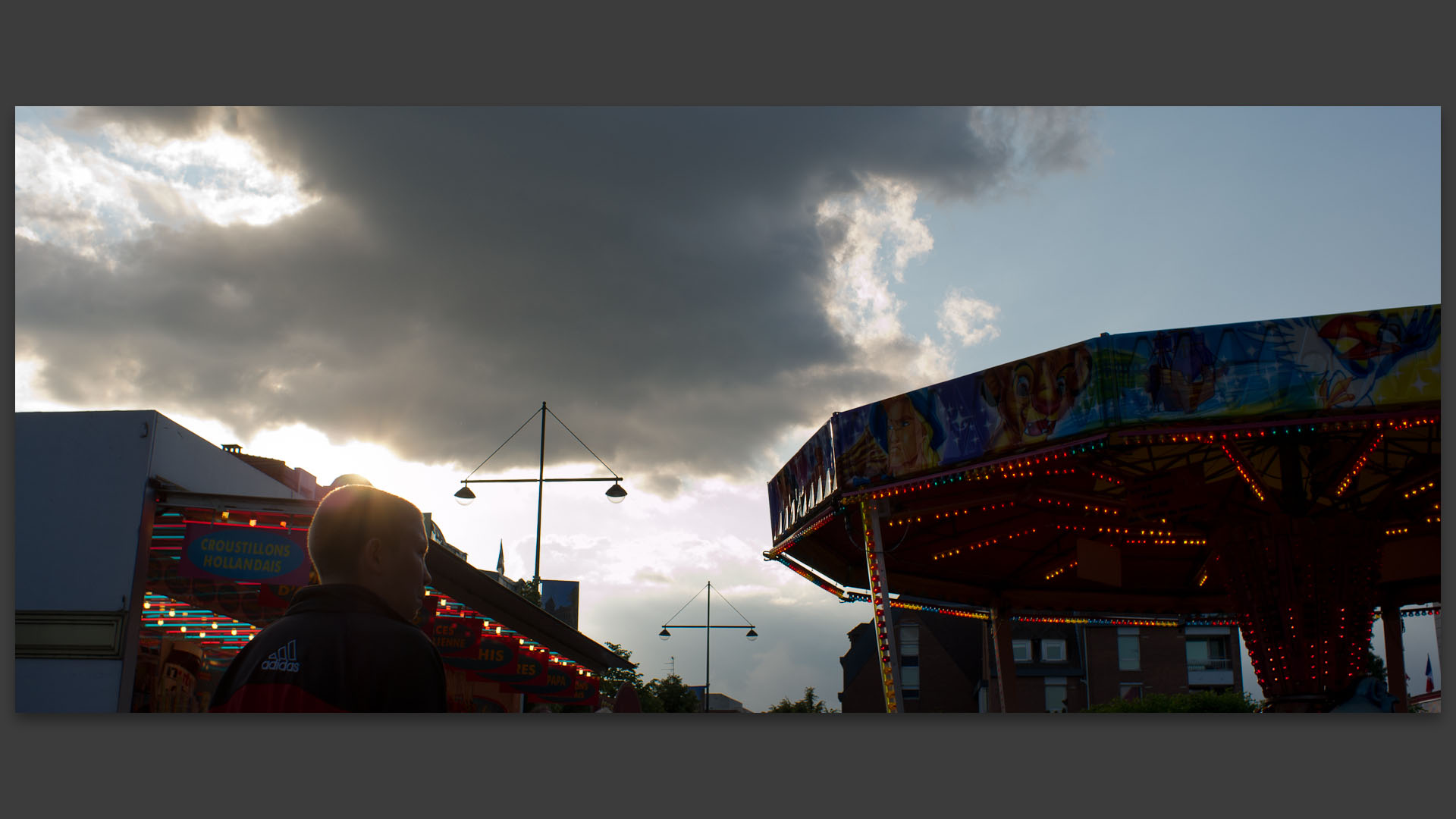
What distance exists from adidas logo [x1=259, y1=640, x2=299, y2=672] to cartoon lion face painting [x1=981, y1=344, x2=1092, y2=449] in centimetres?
826

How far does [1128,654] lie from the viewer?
41.1 m

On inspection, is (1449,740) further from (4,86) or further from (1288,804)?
(4,86)

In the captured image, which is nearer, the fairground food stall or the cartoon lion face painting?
the cartoon lion face painting

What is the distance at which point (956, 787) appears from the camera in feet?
26.3

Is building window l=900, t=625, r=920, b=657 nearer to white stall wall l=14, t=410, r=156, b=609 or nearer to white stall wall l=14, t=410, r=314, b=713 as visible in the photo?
white stall wall l=14, t=410, r=314, b=713

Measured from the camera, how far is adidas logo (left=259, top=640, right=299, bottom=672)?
3.56 m

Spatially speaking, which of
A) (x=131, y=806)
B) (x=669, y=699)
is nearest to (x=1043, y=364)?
(x=131, y=806)

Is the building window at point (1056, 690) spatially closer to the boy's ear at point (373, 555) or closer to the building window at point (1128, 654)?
the building window at point (1128, 654)

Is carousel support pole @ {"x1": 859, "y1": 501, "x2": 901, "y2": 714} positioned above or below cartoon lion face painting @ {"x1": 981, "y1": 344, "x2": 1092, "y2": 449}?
below

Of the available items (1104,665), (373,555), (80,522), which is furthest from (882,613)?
(1104,665)

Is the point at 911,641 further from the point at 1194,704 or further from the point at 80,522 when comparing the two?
the point at 80,522

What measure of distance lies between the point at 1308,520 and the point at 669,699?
32.7 metres

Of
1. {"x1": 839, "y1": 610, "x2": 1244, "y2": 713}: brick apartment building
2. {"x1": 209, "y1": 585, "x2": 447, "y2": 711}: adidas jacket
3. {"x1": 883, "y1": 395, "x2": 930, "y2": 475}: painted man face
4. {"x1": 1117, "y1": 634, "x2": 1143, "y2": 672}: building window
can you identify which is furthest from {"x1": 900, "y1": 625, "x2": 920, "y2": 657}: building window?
{"x1": 209, "y1": 585, "x2": 447, "y2": 711}: adidas jacket

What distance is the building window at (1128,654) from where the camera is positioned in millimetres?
40906
